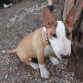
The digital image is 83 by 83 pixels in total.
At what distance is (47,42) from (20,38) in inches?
53.3

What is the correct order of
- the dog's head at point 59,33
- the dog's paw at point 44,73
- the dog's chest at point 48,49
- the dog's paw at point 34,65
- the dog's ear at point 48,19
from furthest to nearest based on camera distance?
the dog's paw at point 34,65, the dog's paw at point 44,73, the dog's chest at point 48,49, the dog's ear at point 48,19, the dog's head at point 59,33

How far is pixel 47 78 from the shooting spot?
3311 millimetres

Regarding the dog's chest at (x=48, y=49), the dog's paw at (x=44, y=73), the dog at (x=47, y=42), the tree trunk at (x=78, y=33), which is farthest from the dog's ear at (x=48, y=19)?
the dog's paw at (x=44, y=73)

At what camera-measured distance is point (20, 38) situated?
425 cm

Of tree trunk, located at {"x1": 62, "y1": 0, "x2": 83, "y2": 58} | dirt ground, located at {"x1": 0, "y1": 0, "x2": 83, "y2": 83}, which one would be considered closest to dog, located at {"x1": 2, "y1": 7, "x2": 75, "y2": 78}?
dirt ground, located at {"x1": 0, "y1": 0, "x2": 83, "y2": 83}

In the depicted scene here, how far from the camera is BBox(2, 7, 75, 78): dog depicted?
2621 millimetres

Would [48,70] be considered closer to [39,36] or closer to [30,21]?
[39,36]

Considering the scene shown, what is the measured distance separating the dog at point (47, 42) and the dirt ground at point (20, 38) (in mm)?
106

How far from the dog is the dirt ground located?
11cm

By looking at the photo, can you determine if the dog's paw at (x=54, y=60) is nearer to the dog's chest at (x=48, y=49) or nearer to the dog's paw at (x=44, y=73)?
the dog's paw at (x=44, y=73)

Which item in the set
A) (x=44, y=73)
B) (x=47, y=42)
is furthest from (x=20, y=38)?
(x=47, y=42)

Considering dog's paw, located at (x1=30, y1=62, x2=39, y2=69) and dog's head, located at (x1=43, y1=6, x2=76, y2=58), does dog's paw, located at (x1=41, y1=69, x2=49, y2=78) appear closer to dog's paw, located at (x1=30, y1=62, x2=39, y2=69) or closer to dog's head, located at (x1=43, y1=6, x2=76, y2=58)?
dog's paw, located at (x1=30, y1=62, x2=39, y2=69)

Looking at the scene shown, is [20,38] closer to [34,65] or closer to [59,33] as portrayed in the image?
[34,65]

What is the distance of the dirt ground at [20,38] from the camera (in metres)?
3.34
